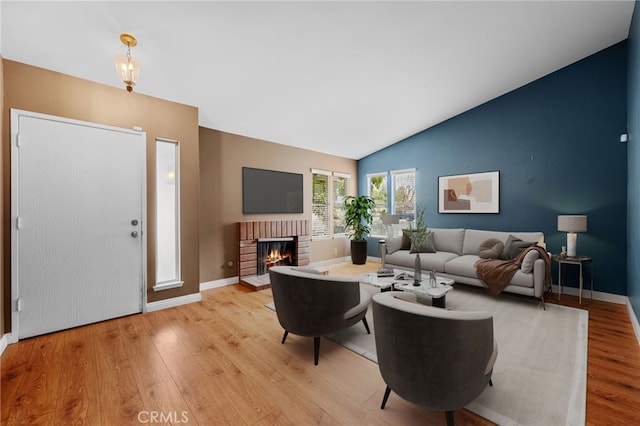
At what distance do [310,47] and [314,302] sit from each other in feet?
8.42

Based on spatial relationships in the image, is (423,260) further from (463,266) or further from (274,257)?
(274,257)

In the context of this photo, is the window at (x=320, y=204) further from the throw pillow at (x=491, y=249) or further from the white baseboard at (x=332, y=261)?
the throw pillow at (x=491, y=249)

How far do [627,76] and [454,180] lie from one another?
247cm

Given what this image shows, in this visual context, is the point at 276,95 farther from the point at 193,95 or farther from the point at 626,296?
the point at 626,296

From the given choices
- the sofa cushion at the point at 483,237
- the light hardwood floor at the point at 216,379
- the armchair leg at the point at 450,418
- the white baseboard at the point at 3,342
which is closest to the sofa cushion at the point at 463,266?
the sofa cushion at the point at 483,237

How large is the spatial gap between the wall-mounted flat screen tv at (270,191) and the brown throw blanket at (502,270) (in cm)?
342

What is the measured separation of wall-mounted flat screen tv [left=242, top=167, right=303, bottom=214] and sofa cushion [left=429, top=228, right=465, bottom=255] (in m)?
2.75

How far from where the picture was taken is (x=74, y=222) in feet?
9.12

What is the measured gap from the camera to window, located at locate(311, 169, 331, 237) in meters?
5.94

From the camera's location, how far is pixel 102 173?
294 cm

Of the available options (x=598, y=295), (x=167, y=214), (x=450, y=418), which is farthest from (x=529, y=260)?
(x=167, y=214)

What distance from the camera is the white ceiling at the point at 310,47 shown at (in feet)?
7.39

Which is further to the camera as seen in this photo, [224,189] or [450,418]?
[224,189]

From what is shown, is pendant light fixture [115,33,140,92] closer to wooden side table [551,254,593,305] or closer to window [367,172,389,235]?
window [367,172,389,235]
